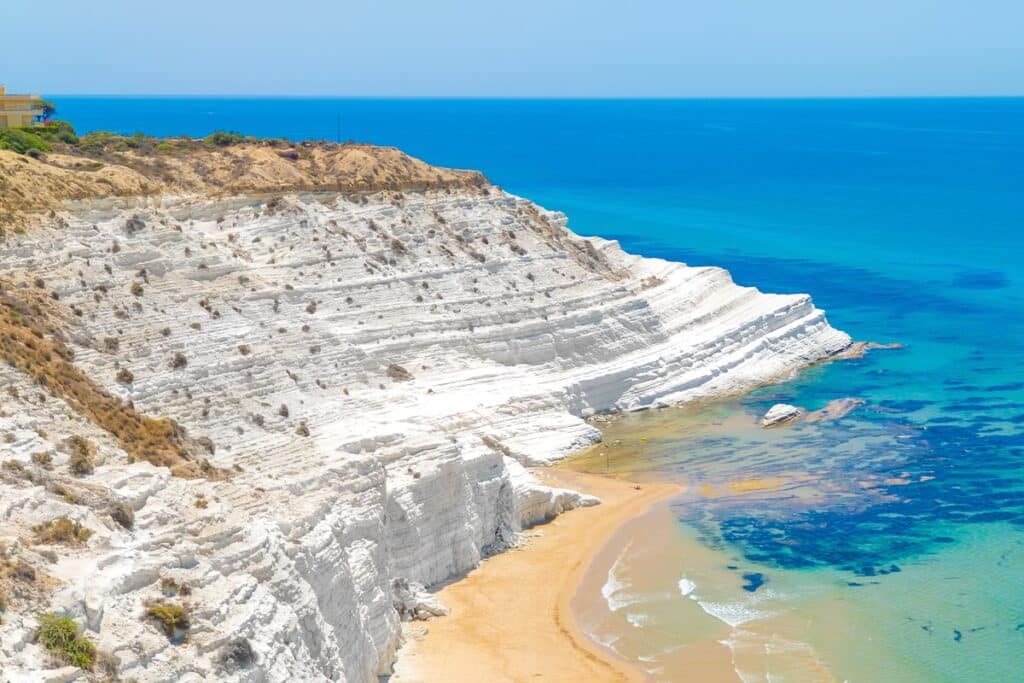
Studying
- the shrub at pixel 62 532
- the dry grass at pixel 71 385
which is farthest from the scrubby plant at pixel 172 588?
the dry grass at pixel 71 385

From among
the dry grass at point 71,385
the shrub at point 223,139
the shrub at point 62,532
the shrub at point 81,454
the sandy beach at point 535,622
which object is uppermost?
the shrub at point 223,139

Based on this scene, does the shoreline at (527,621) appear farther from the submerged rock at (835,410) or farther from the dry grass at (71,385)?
the submerged rock at (835,410)

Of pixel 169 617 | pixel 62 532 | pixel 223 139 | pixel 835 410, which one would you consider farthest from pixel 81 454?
pixel 835 410

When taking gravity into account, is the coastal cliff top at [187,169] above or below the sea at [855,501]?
above

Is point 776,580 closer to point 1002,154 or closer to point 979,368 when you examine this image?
point 979,368

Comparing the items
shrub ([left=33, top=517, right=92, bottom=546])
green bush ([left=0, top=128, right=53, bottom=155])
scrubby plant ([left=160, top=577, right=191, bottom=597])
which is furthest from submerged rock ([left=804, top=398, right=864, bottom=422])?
shrub ([left=33, top=517, right=92, bottom=546])
